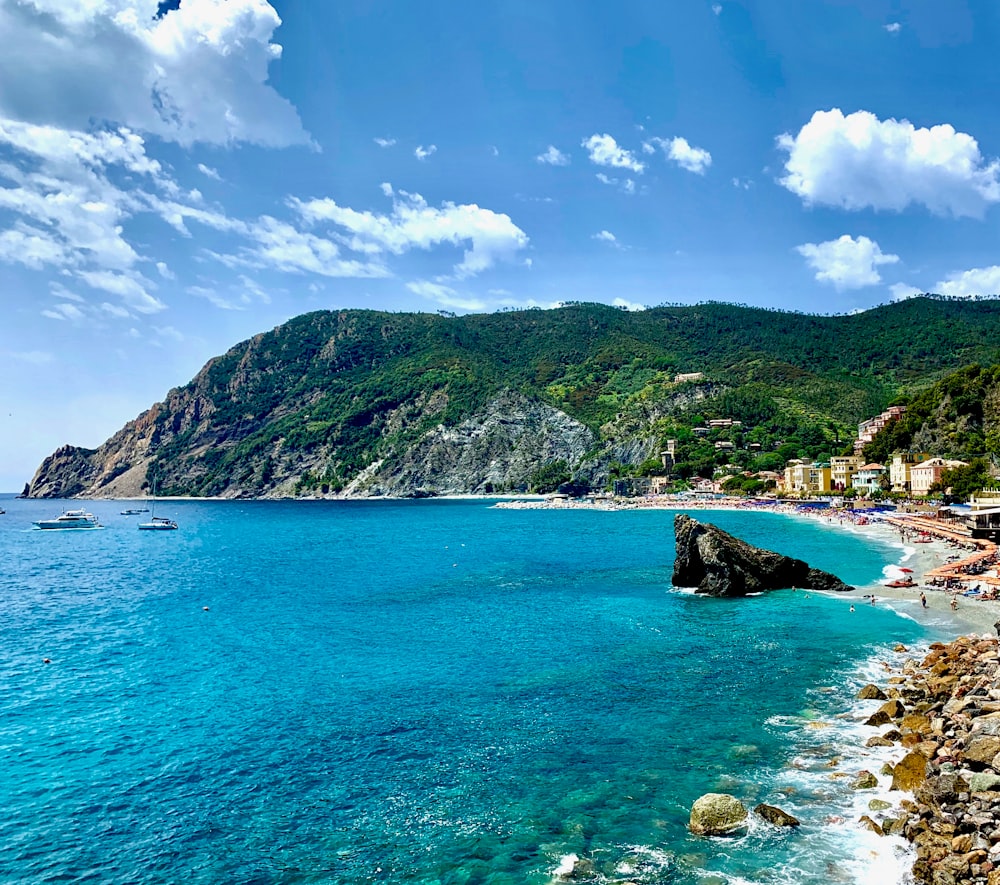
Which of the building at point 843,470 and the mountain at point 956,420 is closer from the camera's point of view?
the mountain at point 956,420

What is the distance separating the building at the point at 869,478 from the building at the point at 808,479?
414 inches

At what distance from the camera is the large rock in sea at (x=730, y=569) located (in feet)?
160

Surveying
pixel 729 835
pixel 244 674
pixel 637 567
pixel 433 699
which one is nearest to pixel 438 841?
pixel 729 835

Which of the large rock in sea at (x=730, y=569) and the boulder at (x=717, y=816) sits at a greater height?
the large rock in sea at (x=730, y=569)

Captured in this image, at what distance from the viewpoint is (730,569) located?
48.9 metres

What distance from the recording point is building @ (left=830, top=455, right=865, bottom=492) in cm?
14962

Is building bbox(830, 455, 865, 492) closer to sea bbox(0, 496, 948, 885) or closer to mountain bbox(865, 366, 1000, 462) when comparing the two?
mountain bbox(865, 366, 1000, 462)

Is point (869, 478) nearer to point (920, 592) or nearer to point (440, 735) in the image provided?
point (920, 592)

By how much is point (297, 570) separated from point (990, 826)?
6314 cm

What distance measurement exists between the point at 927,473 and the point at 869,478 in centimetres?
2510

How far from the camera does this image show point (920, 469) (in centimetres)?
11500

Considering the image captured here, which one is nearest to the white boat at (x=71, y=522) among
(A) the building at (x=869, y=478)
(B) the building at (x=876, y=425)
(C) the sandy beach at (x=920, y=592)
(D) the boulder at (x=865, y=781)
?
(C) the sandy beach at (x=920, y=592)

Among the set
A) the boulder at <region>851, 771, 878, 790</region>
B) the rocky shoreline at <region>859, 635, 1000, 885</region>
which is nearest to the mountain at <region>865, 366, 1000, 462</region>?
the rocky shoreline at <region>859, 635, 1000, 885</region>

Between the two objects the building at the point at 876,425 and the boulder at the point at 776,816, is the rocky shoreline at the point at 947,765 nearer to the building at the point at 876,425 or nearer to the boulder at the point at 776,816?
the boulder at the point at 776,816
